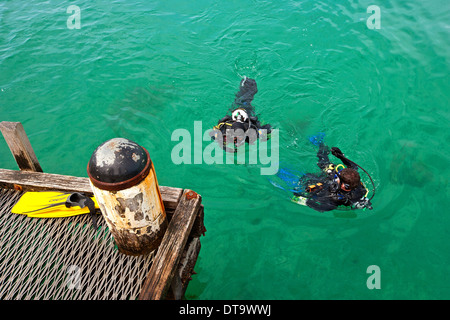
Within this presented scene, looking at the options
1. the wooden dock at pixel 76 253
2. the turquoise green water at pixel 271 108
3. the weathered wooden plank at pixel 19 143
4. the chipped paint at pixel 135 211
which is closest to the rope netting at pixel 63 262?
the wooden dock at pixel 76 253

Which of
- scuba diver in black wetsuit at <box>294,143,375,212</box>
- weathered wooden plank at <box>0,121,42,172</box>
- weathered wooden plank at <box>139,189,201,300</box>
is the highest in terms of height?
weathered wooden plank at <box>0,121,42,172</box>

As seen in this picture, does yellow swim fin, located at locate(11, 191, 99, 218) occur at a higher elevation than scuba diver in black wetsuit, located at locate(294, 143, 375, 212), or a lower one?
higher

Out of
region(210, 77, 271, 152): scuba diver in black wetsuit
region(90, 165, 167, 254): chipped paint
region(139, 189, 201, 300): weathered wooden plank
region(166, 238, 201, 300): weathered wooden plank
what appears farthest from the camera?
region(210, 77, 271, 152): scuba diver in black wetsuit

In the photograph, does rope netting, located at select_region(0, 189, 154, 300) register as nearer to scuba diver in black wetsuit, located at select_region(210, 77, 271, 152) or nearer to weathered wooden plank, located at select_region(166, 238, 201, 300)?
weathered wooden plank, located at select_region(166, 238, 201, 300)

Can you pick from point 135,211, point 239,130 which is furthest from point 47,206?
point 239,130

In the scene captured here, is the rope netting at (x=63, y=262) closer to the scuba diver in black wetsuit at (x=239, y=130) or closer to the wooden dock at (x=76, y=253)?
the wooden dock at (x=76, y=253)

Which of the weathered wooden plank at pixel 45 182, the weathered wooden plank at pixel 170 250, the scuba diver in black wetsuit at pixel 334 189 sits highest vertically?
the weathered wooden plank at pixel 45 182

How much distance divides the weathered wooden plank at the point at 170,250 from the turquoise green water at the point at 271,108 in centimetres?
197

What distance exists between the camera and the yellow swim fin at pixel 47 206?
376cm

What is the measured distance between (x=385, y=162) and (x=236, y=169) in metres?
3.01

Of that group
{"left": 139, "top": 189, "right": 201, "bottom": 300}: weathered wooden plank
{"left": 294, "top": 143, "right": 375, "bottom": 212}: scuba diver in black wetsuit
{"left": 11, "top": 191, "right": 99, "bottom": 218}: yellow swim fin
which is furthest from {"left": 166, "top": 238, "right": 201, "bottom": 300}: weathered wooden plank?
{"left": 294, "top": 143, "right": 375, "bottom": 212}: scuba diver in black wetsuit

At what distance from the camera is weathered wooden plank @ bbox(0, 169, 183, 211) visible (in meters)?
3.79

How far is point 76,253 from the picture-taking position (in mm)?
3553

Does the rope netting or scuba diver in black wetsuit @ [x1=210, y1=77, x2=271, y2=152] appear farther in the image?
scuba diver in black wetsuit @ [x1=210, y1=77, x2=271, y2=152]
